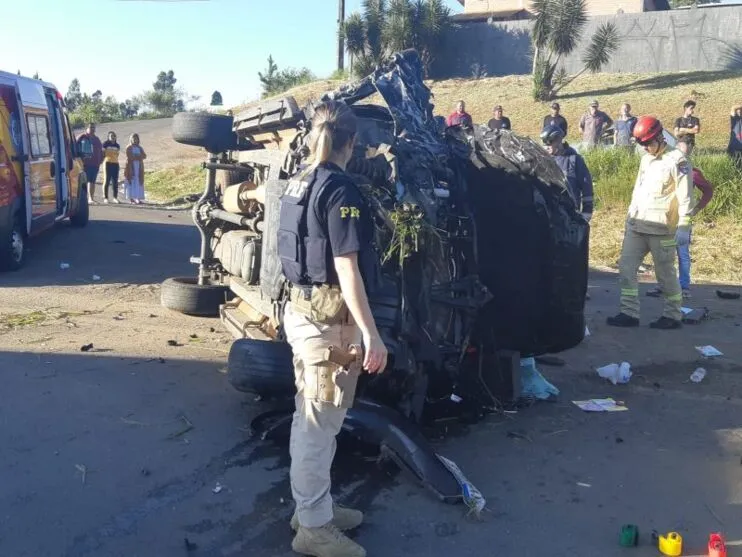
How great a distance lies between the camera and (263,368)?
185 inches

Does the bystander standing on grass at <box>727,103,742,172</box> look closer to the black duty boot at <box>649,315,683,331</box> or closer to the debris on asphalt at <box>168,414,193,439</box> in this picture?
the black duty boot at <box>649,315,683,331</box>

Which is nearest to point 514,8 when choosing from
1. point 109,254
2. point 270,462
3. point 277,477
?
point 109,254

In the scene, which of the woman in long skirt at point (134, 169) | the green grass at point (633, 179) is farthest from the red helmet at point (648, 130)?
the woman in long skirt at point (134, 169)

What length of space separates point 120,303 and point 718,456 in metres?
6.10

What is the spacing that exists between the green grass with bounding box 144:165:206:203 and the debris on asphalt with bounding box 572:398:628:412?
16203 millimetres

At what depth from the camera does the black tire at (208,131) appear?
7.47m

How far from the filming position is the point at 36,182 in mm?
10453

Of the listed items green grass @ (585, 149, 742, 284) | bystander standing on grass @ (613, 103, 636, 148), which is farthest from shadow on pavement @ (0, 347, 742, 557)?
bystander standing on grass @ (613, 103, 636, 148)

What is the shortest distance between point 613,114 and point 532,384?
20037 millimetres

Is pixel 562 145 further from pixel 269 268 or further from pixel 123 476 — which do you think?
pixel 123 476

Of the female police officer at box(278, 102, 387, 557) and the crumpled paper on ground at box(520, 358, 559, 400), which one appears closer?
the female police officer at box(278, 102, 387, 557)

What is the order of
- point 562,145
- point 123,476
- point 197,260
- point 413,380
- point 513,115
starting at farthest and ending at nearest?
point 513,115 → point 562,145 → point 197,260 → point 413,380 → point 123,476

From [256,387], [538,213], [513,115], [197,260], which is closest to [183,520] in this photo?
[256,387]

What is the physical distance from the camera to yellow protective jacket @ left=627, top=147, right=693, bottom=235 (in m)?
7.59
